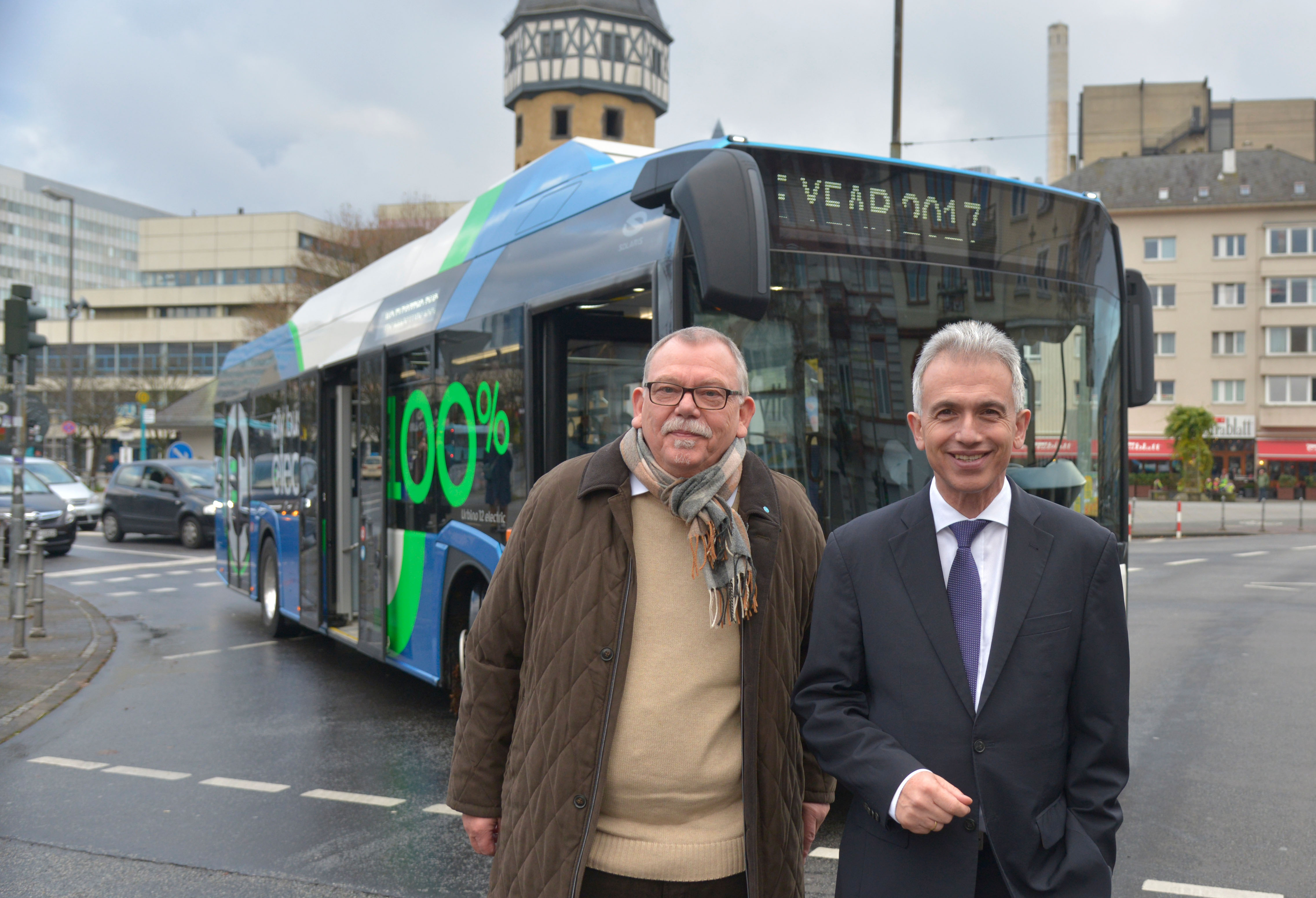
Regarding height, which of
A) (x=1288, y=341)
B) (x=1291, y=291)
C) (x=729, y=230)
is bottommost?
(x=729, y=230)

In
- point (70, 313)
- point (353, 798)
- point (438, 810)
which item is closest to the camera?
point (438, 810)

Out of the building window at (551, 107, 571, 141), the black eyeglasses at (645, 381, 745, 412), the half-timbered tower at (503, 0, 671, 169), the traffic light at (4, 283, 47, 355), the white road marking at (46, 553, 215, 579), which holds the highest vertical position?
the half-timbered tower at (503, 0, 671, 169)

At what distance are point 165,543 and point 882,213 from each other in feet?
74.3

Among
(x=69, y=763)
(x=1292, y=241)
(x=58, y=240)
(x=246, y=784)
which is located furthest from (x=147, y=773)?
(x=58, y=240)

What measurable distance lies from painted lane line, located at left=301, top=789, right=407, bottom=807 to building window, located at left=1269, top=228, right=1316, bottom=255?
6155 cm

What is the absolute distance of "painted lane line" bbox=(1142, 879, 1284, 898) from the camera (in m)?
4.28

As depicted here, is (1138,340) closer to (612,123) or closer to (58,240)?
(612,123)

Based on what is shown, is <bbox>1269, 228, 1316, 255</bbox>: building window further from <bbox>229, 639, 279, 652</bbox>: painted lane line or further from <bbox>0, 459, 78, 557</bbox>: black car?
<bbox>229, 639, 279, 652</bbox>: painted lane line

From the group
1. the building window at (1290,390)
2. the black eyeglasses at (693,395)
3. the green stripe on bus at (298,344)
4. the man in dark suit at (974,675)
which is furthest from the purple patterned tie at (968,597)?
the building window at (1290,390)

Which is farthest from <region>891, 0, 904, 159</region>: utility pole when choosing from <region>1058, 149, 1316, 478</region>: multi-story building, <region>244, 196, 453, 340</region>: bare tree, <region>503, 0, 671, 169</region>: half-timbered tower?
<region>1058, 149, 1316, 478</region>: multi-story building

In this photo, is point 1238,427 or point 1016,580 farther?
point 1238,427

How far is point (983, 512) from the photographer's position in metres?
2.14

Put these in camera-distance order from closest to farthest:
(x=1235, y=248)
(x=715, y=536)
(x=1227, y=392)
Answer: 1. (x=715, y=536)
2. (x=1227, y=392)
3. (x=1235, y=248)

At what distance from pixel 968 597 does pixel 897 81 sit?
50.3ft
